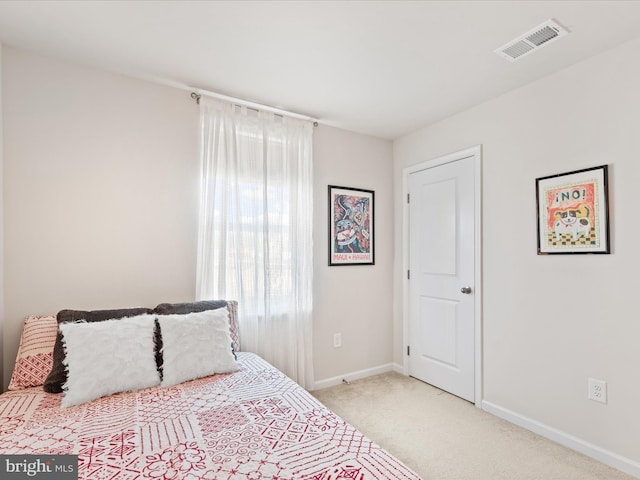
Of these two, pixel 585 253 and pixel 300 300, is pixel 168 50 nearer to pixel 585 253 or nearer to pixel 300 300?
pixel 300 300

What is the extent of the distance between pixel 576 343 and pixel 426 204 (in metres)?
1.63

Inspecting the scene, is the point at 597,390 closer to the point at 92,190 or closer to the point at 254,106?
the point at 254,106

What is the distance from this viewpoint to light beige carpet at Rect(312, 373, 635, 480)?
6.33 feet

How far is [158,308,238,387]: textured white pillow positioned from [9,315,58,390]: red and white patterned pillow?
1.95 feet

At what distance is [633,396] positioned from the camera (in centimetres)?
192

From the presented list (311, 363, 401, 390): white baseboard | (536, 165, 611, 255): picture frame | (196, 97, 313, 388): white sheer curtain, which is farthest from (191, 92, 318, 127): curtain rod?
(311, 363, 401, 390): white baseboard

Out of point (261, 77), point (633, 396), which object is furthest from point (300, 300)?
point (633, 396)

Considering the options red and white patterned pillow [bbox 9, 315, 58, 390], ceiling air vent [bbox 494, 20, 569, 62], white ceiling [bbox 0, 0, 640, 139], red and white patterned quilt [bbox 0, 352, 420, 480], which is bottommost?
red and white patterned quilt [bbox 0, 352, 420, 480]

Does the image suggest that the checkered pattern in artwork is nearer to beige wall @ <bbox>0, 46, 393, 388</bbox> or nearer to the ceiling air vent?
the ceiling air vent

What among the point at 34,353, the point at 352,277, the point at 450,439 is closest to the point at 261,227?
the point at 352,277

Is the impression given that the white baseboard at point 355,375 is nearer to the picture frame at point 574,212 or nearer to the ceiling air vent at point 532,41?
the picture frame at point 574,212

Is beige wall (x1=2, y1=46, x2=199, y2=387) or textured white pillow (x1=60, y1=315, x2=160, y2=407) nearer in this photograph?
textured white pillow (x1=60, y1=315, x2=160, y2=407)

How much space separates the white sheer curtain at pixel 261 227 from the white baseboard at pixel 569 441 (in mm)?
1546

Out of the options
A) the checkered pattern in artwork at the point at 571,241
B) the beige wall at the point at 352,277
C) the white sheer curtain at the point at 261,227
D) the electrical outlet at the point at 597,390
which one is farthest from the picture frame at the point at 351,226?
the electrical outlet at the point at 597,390
